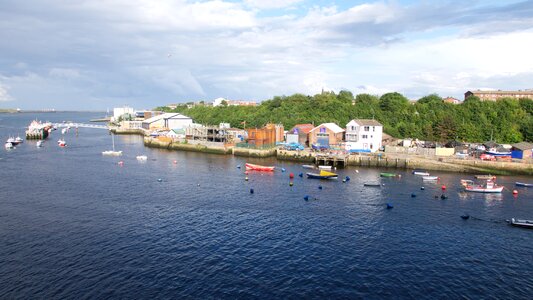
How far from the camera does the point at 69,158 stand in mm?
90812

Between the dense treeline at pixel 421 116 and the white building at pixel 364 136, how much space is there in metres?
20.8

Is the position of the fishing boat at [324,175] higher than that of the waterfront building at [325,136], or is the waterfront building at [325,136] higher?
the waterfront building at [325,136]

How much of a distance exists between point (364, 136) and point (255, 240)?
5944 centimetres

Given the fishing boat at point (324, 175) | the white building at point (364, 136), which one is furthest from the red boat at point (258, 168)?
the white building at point (364, 136)

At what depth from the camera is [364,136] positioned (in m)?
91.4

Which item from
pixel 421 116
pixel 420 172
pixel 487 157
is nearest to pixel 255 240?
pixel 420 172

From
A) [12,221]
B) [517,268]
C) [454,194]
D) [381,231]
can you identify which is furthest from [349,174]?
[12,221]

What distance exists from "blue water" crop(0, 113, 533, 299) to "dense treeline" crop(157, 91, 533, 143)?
42115 millimetres

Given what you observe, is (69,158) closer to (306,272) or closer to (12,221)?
(12,221)

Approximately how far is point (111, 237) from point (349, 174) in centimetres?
4885

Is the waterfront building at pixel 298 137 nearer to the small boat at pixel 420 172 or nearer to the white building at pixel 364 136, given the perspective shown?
the white building at pixel 364 136

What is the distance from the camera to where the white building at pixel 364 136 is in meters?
90.7

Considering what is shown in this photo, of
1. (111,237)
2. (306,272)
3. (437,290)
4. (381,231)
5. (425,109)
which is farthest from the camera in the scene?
(425,109)

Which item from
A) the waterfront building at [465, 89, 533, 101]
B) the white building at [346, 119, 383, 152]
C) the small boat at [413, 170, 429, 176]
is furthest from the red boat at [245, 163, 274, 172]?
the waterfront building at [465, 89, 533, 101]
